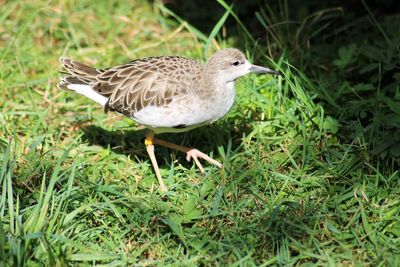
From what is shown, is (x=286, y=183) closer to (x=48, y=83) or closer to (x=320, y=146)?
(x=320, y=146)

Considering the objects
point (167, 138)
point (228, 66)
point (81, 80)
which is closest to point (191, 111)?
point (228, 66)

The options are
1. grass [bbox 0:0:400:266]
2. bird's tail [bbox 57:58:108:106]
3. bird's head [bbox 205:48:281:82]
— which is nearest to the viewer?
grass [bbox 0:0:400:266]

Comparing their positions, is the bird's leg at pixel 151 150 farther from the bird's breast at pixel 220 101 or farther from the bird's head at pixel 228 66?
the bird's head at pixel 228 66

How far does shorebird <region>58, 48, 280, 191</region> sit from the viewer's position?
5566 millimetres

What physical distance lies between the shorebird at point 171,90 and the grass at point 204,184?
1.29ft

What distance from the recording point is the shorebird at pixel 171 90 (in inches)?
219

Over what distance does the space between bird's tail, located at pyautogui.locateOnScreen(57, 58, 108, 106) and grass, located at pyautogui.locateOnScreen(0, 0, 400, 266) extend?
584 mm

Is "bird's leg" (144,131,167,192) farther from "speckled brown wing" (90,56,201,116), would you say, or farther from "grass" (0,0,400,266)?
"speckled brown wing" (90,56,201,116)

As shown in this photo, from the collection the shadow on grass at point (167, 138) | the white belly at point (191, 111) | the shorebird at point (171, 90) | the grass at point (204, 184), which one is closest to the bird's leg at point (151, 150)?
the shorebird at point (171, 90)

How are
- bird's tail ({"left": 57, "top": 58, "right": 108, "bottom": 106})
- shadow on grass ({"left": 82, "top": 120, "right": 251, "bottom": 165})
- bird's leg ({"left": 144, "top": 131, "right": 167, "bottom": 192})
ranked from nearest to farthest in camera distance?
bird's leg ({"left": 144, "top": 131, "right": 167, "bottom": 192}), bird's tail ({"left": 57, "top": 58, "right": 108, "bottom": 106}), shadow on grass ({"left": 82, "top": 120, "right": 251, "bottom": 165})

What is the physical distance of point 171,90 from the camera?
5656mm

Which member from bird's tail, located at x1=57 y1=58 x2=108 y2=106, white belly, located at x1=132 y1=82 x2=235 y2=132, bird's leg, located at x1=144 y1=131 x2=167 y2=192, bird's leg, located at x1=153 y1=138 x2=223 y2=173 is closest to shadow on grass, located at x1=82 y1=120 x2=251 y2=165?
bird's leg, located at x1=153 y1=138 x2=223 y2=173

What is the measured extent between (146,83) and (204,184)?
3.52 feet

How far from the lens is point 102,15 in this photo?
27.7 ft
